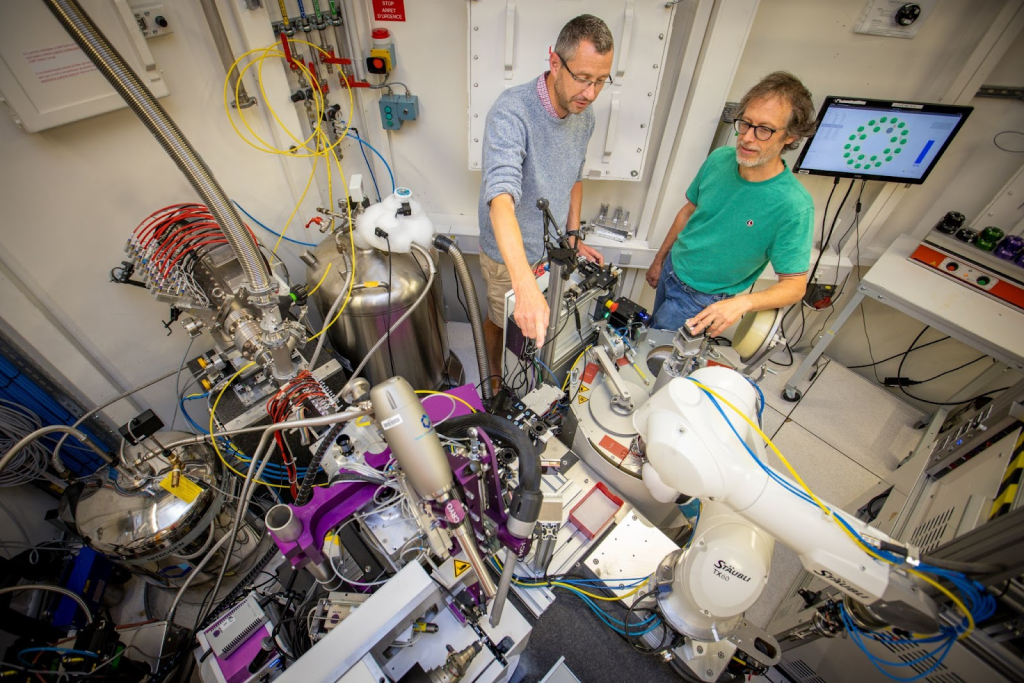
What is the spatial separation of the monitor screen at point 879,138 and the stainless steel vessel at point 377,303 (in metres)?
1.85

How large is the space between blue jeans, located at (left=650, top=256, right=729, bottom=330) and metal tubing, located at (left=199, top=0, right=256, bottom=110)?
1914 mm

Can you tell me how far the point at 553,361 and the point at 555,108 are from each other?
35.5 inches

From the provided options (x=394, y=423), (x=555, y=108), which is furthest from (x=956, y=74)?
(x=394, y=423)

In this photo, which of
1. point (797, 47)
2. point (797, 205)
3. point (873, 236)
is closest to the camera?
point (797, 205)

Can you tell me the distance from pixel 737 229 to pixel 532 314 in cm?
104

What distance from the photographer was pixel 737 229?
158cm

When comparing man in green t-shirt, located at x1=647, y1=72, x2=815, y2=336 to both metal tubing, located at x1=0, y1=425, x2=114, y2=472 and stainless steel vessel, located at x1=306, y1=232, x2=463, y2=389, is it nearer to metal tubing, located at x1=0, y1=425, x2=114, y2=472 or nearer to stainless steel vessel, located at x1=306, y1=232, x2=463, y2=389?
stainless steel vessel, located at x1=306, y1=232, x2=463, y2=389

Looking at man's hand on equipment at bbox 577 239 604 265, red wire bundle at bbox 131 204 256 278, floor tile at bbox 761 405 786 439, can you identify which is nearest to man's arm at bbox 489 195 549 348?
man's hand on equipment at bbox 577 239 604 265

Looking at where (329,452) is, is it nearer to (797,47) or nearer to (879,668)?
(879,668)

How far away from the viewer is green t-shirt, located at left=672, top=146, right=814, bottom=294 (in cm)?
146

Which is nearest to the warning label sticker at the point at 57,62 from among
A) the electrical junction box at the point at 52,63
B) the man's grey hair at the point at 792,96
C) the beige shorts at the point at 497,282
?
Result: the electrical junction box at the point at 52,63

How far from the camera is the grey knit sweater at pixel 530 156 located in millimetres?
1372

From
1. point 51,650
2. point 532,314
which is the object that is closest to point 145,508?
point 51,650

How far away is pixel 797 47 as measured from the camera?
189 centimetres
